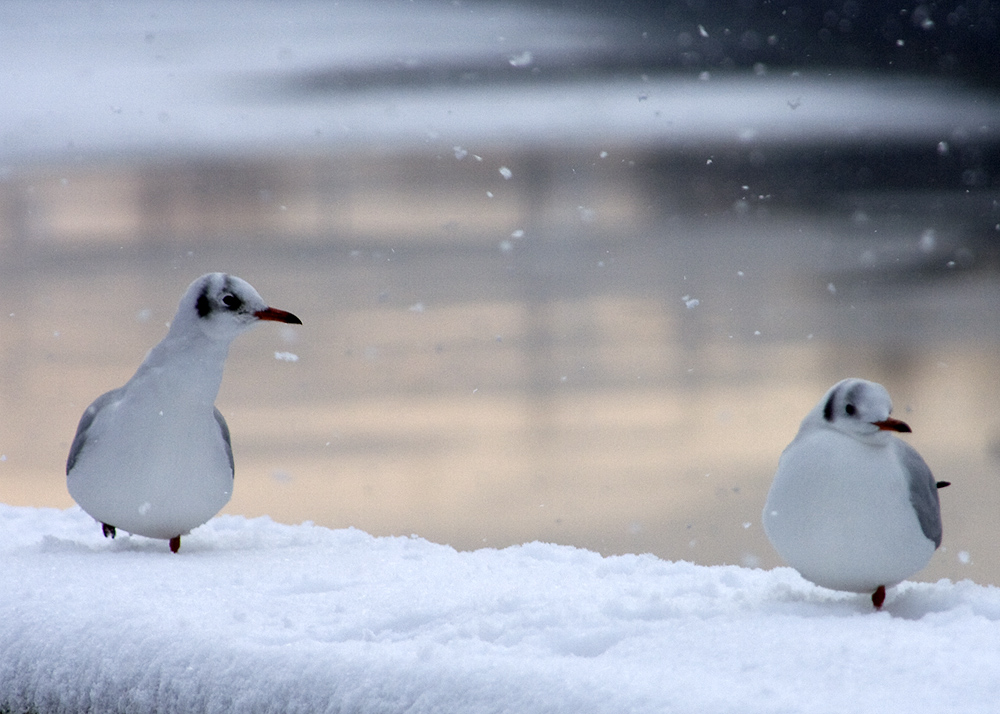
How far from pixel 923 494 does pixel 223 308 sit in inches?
73.7

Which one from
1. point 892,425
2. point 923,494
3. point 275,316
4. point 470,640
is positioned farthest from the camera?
point 275,316

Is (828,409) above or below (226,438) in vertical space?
above

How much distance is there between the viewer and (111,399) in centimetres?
329

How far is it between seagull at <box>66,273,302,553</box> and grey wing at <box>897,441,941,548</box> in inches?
63.6

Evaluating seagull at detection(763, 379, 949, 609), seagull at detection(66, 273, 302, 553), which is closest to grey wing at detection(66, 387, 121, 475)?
seagull at detection(66, 273, 302, 553)

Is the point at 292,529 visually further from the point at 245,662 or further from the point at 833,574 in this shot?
the point at 833,574

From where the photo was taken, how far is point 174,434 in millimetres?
3113

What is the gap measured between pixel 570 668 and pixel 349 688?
0.42m

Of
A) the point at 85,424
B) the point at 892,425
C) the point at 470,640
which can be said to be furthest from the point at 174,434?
the point at 892,425

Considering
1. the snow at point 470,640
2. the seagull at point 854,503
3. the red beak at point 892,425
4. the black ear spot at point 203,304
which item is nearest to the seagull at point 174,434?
the black ear spot at point 203,304

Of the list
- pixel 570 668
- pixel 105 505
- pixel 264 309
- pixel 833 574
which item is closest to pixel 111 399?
pixel 105 505

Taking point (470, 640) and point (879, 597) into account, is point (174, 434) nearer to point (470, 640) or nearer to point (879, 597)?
point (470, 640)

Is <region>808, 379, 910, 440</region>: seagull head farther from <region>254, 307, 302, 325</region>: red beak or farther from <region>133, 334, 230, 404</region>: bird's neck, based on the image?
<region>133, 334, 230, 404</region>: bird's neck

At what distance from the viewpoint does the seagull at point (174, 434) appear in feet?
10.2
